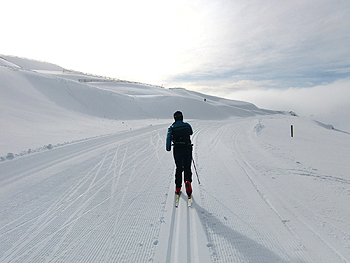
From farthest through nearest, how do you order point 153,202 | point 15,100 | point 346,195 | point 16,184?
point 15,100 → point 16,184 → point 346,195 → point 153,202

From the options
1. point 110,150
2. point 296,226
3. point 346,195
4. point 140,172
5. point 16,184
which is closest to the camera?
point 296,226

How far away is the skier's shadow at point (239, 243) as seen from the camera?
2873 millimetres

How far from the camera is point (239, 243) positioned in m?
3.18

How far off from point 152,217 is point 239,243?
1621mm

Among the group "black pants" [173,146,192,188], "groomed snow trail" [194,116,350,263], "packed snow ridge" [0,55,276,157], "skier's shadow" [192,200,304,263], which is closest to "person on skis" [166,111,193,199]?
"black pants" [173,146,192,188]

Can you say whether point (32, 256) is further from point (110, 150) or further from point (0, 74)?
point (0, 74)

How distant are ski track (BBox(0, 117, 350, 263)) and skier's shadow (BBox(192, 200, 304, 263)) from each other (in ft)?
0.05

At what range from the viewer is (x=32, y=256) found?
2908 millimetres

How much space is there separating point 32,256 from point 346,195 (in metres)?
6.58

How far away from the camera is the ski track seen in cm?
297

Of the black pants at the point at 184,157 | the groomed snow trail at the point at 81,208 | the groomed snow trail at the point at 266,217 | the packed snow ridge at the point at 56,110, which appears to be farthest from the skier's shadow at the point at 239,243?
the packed snow ridge at the point at 56,110

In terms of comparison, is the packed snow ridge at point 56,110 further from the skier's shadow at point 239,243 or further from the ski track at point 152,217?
the skier's shadow at point 239,243

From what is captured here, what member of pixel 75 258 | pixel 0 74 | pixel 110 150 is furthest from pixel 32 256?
pixel 0 74

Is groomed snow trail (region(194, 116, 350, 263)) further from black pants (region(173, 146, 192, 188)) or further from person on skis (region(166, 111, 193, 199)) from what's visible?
person on skis (region(166, 111, 193, 199))
